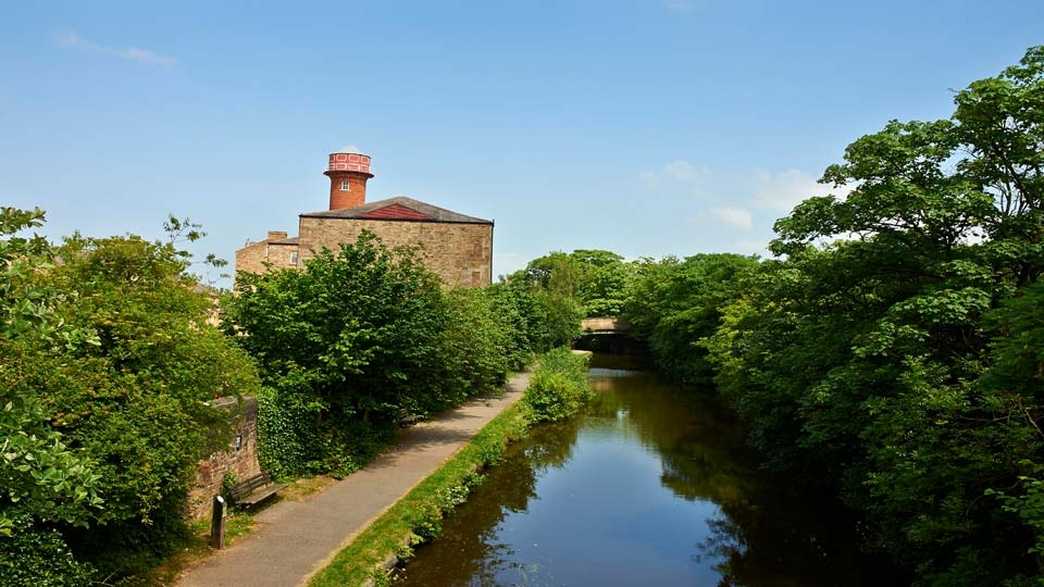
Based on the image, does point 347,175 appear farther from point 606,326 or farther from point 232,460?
point 232,460

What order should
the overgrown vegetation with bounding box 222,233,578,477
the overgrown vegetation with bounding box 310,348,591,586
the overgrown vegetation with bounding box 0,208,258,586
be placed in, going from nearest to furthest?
the overgrown vegetation with bounding box 0,208,258,586 → the overgrown vegetation with bounding box 310,348,591,586 → the overgrown vegetation with bounding box 222,233,578,477

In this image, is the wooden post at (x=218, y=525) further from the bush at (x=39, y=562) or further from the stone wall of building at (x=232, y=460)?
the bush at (x=39, y=562)

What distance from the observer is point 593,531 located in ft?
49.8

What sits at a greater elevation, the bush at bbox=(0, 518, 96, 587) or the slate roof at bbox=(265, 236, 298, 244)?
the slate roof at bbox=(265, 236, 298, 244)

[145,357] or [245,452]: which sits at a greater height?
[145,357]

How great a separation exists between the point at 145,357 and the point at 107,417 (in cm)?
110

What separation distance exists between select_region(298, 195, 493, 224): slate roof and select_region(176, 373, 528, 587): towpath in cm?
1704

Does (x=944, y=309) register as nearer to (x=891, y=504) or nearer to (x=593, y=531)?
(x=891, y=504)

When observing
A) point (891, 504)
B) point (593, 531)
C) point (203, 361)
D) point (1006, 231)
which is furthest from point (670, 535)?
point (203, 361)

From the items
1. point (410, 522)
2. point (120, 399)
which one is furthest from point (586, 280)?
point (120, 399)

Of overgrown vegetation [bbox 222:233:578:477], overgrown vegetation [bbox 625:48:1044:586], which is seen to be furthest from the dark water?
overgrown vegetation [bbox 222:233:578:477]

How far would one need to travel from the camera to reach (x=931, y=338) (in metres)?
11.9

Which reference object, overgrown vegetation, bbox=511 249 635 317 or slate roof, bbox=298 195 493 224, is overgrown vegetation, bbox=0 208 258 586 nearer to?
slate roof, bbox=298 195 493 224

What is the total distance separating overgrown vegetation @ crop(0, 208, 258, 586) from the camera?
777 centimetres
